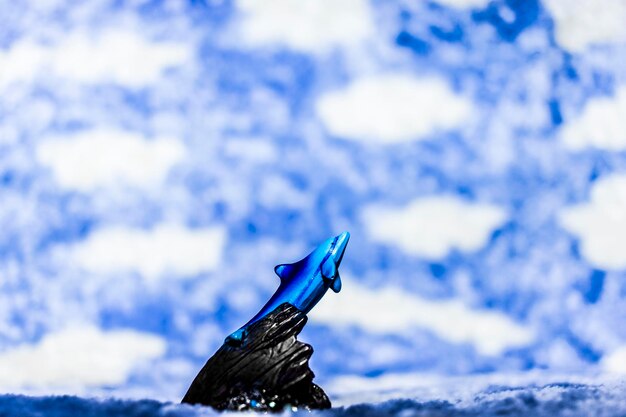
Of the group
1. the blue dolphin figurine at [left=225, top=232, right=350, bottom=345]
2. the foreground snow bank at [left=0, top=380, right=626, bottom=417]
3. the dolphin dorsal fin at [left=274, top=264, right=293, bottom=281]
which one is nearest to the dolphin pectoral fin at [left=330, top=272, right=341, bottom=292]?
the blue dolphin figurine at [left=225, top=232, right=350, bottom=345]

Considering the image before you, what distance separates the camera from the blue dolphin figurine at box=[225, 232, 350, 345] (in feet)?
32.6

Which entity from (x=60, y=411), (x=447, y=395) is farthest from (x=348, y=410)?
(x=60, y=411)

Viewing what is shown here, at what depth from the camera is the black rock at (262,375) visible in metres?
8.96

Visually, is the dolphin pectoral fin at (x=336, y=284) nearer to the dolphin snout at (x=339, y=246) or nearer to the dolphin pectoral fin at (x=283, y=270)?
the dolphin snout at (x=339, y=246)

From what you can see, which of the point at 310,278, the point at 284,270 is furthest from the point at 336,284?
the point at 284,270

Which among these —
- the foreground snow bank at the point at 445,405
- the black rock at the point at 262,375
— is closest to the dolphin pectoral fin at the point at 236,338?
the black rock at the point at 262,375

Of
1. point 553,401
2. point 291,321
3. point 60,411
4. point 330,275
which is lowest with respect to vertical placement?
point 553,401

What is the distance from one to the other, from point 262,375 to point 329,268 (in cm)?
170

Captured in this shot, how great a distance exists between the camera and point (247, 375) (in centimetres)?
906

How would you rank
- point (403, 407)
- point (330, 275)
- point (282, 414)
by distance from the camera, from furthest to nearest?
point (330, 275)
point (403, 407)
point (282, 414)

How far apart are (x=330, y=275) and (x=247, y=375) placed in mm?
1713

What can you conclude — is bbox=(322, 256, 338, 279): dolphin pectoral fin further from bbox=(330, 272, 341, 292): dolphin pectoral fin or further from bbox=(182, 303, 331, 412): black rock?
bbox=(182, 303, 331, 412): black rock

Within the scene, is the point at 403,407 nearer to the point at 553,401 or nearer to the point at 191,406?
the point at 553,401

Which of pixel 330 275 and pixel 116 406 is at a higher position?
pixel 330 275
